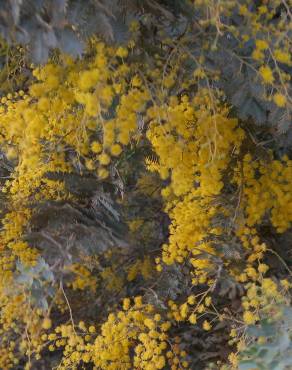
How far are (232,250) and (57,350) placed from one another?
2.12 m

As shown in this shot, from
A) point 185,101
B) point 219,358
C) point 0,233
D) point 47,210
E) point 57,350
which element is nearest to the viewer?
point 185,101

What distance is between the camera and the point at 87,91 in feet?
5.44

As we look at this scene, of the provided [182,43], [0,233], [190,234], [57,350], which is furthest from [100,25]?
[57,350]

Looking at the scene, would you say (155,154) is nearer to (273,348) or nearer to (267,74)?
(267,74)

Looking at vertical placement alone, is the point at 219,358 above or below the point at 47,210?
below

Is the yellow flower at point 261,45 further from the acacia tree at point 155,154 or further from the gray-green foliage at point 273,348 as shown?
the gray-green foliage at point 273,348

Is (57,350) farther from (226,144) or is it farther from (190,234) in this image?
(226,144)

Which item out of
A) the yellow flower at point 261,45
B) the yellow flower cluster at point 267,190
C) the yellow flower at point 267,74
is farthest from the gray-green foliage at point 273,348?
the yellow flower cluster at point 267,190

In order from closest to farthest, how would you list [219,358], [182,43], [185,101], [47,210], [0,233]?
[182,43]
[185,101]
[47,210]
[0,233]
[219,358]

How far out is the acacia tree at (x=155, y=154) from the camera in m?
1.65

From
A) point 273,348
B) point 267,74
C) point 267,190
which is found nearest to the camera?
point 273,348

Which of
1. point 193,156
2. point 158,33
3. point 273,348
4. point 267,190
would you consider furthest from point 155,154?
point 273,348

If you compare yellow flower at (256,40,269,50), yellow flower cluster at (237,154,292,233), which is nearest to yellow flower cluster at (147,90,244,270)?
yellow flower cluster at (237,154,292,233)

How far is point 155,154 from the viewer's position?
2529mm
